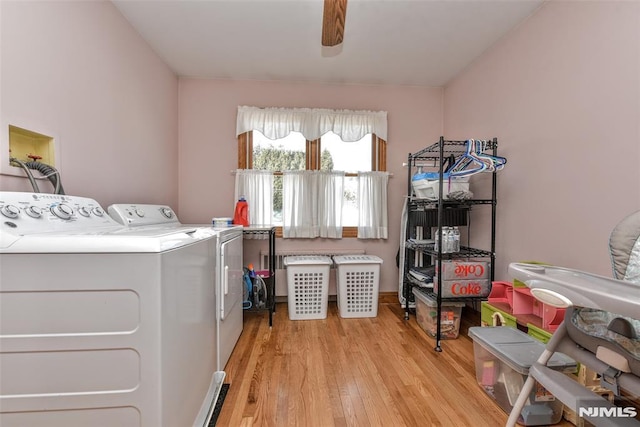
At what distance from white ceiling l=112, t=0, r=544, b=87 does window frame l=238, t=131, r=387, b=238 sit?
656 mm

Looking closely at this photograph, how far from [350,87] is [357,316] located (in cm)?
246

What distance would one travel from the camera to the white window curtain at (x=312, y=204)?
9.36ft

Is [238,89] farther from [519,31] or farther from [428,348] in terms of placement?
[428,348]

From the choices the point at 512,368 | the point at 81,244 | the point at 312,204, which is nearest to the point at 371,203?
the point at 312,204

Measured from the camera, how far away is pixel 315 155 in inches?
115

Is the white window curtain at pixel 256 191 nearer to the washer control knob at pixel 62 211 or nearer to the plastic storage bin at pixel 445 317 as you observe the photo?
the washer control knob at pixel 62 211

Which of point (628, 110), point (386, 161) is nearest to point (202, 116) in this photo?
point (386, 161)

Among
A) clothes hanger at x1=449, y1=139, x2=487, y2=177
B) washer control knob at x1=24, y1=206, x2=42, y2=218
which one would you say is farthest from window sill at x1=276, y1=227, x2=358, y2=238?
washer control knob at x1=24, y1=206, x2=42, y2=218

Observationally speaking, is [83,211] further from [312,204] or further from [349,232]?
[349,232]

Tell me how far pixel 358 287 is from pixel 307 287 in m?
0.50

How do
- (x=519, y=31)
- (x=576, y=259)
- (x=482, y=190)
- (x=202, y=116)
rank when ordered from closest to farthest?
(x=576, y=259), (x=519, y=31), (x=482, y=190), (x=202, y=116)

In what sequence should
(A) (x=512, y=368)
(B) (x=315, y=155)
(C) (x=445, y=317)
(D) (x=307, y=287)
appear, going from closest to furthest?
(A) (x=512, y=368) < (C) (x=445, y=317) < (D) (x=307, y=287) < (B) (x=315, y=155)

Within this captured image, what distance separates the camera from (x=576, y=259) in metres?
1.60

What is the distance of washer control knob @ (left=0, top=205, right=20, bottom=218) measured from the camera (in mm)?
954
